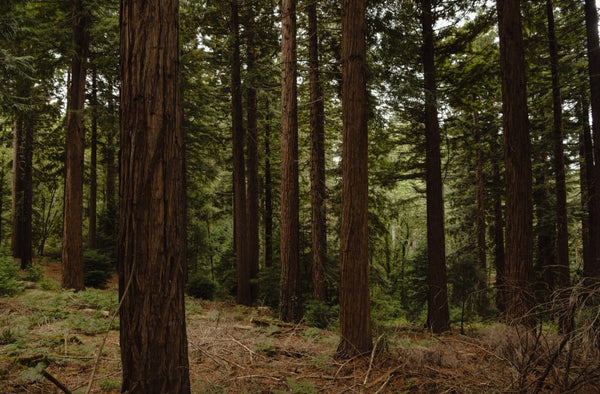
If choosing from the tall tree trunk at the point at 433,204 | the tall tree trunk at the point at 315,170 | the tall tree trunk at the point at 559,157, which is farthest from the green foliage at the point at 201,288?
the tall tree trunk at the point at 559,157

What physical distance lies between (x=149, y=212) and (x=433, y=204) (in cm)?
889

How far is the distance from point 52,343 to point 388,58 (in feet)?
33.1

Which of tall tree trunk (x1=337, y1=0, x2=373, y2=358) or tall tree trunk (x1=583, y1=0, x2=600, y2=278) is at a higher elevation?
tall tree trunk (x1=583, y1=0, x2=600, y2=278)

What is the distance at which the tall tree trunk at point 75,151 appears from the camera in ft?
36.3

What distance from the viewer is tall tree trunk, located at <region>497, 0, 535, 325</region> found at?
6859mm

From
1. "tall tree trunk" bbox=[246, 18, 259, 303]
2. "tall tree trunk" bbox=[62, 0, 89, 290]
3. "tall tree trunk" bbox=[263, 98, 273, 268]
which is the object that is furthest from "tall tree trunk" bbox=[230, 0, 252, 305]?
"tall tree trunk" bbox=[62, 0, 89, 290]

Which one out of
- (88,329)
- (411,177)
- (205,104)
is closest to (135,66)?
(88,329)

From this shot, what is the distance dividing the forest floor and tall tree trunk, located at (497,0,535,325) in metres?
1.93

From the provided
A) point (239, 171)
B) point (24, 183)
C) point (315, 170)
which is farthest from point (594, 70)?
point (24, 183)

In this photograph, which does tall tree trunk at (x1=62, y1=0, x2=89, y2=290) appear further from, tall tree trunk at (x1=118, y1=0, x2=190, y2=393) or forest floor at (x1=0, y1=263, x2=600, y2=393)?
tall tree trunk at (x1=118, y1=0, x2=190, y2=393)

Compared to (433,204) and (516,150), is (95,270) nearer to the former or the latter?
(433,204)

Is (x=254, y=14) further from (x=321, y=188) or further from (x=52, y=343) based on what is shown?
(x=52, y=343)

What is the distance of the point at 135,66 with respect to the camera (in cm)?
304

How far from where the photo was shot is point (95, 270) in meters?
14.8
